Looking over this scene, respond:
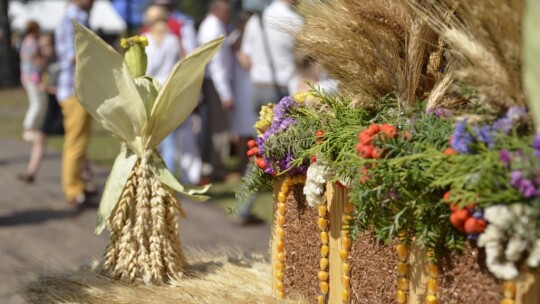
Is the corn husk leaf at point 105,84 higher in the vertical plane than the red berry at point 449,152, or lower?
higher

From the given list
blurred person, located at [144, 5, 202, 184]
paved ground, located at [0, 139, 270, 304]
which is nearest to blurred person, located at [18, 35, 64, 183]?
paved ground, located at [0, 139, 270, 304]

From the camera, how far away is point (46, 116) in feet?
25.4

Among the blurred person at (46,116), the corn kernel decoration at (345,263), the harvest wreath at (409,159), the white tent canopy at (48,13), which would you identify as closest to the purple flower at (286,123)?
the harvest wreath at (409,159)

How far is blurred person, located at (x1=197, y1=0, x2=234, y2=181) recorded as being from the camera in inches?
273

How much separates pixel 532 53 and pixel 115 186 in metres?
1.53

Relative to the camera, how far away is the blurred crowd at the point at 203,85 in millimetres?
5852

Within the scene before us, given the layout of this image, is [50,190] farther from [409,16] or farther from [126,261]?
[409,16]

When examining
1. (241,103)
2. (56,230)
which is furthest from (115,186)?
(241,103)

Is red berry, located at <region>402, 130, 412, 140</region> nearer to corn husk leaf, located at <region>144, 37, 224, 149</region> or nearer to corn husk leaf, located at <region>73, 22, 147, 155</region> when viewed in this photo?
corn husk leaf, located at <region>144, 37, 224, 149</region>

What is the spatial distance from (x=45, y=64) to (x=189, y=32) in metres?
2.73

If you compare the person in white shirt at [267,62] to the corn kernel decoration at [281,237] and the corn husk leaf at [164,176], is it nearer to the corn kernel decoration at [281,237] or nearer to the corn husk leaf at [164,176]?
the corn husk leaf at [164,176]

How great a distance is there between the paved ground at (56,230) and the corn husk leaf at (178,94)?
1878 mm

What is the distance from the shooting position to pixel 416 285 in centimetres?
191

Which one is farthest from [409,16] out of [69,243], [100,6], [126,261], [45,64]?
[100,6]
